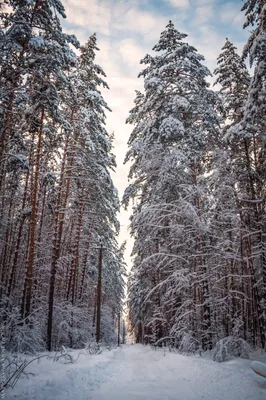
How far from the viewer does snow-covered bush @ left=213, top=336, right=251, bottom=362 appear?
318 inches

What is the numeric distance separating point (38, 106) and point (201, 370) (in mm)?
10956

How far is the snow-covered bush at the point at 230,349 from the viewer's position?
26.5 feet

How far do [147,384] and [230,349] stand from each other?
3.75 metres

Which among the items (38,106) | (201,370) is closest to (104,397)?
(201,370)

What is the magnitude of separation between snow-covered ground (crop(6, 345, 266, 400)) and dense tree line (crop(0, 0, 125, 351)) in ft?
8.67

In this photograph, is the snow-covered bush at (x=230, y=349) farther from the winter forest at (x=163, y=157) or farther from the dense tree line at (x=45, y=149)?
→ the dense tree line at (x=45, y=149)

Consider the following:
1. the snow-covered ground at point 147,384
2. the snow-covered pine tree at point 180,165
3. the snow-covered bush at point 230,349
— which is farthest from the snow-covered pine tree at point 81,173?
the snow-covered bush at point 230,349

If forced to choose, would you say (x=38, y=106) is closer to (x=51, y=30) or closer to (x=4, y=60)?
(x=4, y=60)

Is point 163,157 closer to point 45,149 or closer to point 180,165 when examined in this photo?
point 180,165

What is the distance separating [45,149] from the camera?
14945 mm

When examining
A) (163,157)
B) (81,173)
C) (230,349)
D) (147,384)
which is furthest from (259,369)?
(81,173)

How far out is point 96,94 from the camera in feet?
48.0

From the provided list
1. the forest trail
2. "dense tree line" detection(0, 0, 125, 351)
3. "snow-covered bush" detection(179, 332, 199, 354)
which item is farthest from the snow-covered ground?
"dense tree line" detection(0, 0, 125, 351)

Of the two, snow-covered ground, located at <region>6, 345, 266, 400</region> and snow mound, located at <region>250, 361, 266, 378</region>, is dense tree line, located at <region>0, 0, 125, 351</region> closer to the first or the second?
snow-covered ground, located at <region>6, 345, 266, 400</region>
